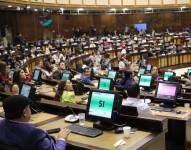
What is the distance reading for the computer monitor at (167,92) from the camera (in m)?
5.95

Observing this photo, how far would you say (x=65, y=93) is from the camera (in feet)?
22.9

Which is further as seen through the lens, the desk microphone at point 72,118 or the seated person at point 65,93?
the seated person at point 65,93

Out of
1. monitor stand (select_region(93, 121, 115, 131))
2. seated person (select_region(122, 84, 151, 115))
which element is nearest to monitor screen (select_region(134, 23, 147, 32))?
seated person (select_region(122, 84, 151, 115))

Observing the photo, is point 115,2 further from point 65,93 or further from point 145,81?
point 65,93

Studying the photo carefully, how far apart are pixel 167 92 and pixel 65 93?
6.75 ft

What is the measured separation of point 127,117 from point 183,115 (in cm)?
128

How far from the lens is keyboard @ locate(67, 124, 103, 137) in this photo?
4114mm

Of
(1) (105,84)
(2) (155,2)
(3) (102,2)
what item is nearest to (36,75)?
(1) (105,84)

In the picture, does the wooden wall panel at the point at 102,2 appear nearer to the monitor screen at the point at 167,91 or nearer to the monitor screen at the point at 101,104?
the monitor screen at the point at 167,91

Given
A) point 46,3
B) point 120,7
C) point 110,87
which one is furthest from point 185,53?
point 110,87

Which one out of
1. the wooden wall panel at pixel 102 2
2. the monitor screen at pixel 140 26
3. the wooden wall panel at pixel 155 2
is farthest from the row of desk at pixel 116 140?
the monitor screen at pixel 140 26

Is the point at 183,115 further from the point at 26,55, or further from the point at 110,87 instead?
the point at 26,55

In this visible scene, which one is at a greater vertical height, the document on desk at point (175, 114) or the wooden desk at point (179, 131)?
the document on desk at point (175, 114)

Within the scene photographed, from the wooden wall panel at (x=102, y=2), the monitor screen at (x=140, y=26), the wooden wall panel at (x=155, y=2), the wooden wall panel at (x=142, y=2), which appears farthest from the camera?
the monitor screen at (x=140, y=26)
